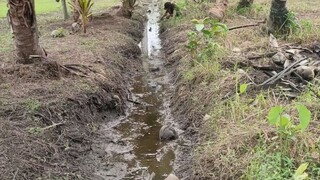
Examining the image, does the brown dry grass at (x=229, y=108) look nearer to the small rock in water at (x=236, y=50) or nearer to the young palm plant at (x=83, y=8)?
the small rock in water at (x=236, y=50)

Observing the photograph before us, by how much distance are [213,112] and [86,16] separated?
17.7ft

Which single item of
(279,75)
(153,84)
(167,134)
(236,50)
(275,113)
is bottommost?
(153,84)

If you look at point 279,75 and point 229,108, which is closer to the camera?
point 229,108

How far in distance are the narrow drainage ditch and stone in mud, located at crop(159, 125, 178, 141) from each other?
97mm

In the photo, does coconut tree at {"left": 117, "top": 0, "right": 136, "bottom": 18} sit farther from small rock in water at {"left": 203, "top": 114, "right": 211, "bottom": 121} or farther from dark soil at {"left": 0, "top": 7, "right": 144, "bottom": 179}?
small rock in water at {"left": 203, "top": 114, "right": 211, "bottom": 121}

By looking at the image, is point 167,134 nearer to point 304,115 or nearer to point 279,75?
point 279,75

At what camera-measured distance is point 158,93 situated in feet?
24.8

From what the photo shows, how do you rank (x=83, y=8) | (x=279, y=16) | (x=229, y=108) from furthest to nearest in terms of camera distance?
1. (x=83, y=8)
2. (x=279, y=16)
3. (x=229, y=108)

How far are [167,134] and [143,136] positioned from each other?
1.30 ft

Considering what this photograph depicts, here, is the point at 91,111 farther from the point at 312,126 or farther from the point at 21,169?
the point at 312,126

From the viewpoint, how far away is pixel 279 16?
7.95 m

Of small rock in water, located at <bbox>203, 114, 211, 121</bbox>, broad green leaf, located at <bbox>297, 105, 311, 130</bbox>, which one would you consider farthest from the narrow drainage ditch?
broad green leaf, located at <bbox>297, 105, 311, 130</bbox>

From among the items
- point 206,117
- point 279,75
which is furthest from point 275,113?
point 279,75

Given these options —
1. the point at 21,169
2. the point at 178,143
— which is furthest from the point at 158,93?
the point at 21,169
